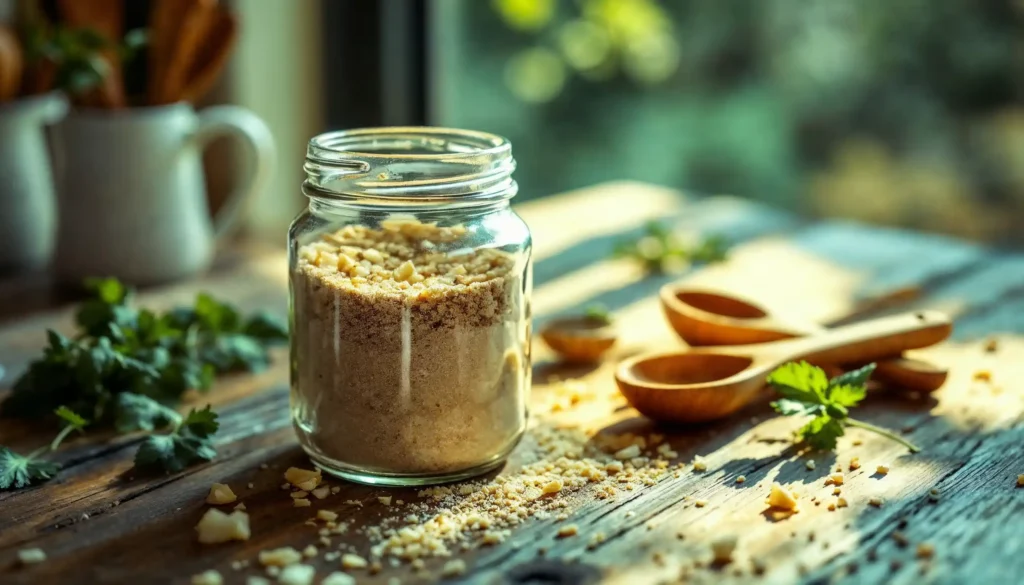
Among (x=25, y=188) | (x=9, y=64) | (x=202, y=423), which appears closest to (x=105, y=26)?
(x=9, y=64)

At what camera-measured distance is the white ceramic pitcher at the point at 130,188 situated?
4.46 feet

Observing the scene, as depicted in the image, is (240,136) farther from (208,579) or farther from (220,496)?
(208,579)

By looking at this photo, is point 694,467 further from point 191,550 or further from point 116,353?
point 116,353

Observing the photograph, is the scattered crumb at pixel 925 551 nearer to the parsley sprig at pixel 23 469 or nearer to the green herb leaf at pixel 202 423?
the green herb leaf at pixel 202 423

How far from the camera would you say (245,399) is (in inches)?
42.4

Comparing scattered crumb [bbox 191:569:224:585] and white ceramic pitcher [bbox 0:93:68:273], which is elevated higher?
white ceramic pitcher [bbox 0:93:68:273]

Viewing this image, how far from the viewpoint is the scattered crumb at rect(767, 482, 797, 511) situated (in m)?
0.83

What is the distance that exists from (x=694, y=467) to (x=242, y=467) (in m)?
0.37

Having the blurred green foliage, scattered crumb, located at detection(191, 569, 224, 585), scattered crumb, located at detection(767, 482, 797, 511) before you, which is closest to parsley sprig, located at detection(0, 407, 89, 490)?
scattered crumb, located at detection(191, 569, 224, 585)

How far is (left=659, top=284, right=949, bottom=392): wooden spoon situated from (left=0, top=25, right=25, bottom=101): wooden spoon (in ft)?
2.76

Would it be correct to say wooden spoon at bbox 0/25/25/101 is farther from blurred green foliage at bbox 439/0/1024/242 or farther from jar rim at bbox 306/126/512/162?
blurred green foliage at bbox 439/0/1024/242

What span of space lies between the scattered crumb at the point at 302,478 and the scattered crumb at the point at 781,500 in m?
A: 0.35

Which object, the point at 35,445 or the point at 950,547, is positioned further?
the point at 35,445

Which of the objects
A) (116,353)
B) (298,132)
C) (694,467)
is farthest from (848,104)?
(116,353)
